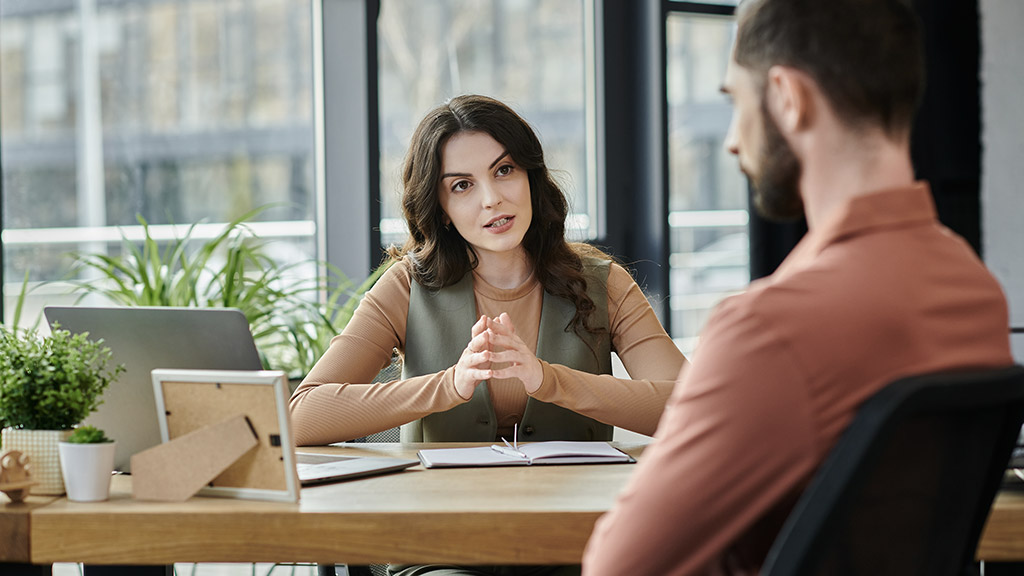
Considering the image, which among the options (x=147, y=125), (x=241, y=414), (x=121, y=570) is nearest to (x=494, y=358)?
(x=241, y=414)

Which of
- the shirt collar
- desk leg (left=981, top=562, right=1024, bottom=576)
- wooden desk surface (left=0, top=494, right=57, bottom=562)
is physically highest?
the shirt collar

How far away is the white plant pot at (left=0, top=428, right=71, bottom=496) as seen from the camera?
139 cm

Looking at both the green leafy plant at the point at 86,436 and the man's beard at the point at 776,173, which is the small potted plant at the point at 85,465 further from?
the man's beard at the point at 776,173

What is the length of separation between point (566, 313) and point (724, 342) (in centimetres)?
129

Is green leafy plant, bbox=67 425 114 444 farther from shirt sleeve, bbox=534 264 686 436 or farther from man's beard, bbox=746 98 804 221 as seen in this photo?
man's beard, bbox=746 98 804 221

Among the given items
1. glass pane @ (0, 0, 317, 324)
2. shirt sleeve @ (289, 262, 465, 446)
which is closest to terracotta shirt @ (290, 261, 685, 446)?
shirt sleeve @ (289, 262, 465, 446)

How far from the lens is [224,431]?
4.49 ft

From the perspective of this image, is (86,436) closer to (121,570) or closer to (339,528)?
(339,528)

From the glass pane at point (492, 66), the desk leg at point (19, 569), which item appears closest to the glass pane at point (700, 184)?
the glass pane at point (492, 66)

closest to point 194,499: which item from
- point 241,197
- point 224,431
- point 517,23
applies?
point 224,431

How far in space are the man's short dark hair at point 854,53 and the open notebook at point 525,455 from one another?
825 millimetres

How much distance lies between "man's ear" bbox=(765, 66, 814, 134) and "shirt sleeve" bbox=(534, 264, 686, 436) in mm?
908

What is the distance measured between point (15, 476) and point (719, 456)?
3.32ft

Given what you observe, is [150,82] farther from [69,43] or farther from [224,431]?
[224,431]
